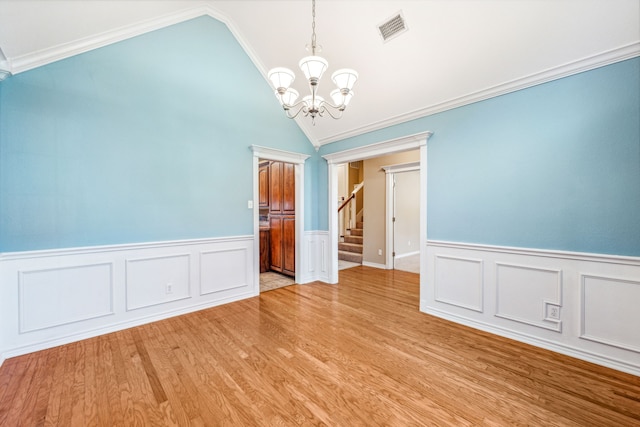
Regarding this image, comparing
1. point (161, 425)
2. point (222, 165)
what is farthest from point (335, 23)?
point (161, 425)

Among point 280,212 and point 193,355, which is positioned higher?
point 280,212

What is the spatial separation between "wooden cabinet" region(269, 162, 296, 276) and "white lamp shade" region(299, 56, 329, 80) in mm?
2829

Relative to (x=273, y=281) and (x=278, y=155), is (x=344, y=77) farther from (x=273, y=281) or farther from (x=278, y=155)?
(x=273, y=281)

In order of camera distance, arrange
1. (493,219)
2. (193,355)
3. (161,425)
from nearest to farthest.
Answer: (161,425)
(193,355)
(493,219)

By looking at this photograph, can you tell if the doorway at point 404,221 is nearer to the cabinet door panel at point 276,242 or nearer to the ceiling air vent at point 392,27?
the cabinet door panel at point 276,242

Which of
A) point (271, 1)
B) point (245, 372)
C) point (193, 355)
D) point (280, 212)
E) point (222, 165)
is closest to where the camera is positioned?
point (245, 372)

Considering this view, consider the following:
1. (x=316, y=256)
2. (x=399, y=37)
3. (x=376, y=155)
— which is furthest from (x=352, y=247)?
(x=399, y=37)

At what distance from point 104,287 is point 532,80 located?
4.84m

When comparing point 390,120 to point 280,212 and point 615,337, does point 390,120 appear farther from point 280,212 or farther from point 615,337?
point 615,337

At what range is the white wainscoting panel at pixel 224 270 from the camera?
3.47 m

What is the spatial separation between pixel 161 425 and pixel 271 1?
4.03 meters

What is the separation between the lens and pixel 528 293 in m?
2.56

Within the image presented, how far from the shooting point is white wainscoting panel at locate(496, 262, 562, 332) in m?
2.43

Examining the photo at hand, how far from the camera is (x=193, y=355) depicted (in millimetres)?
2338
